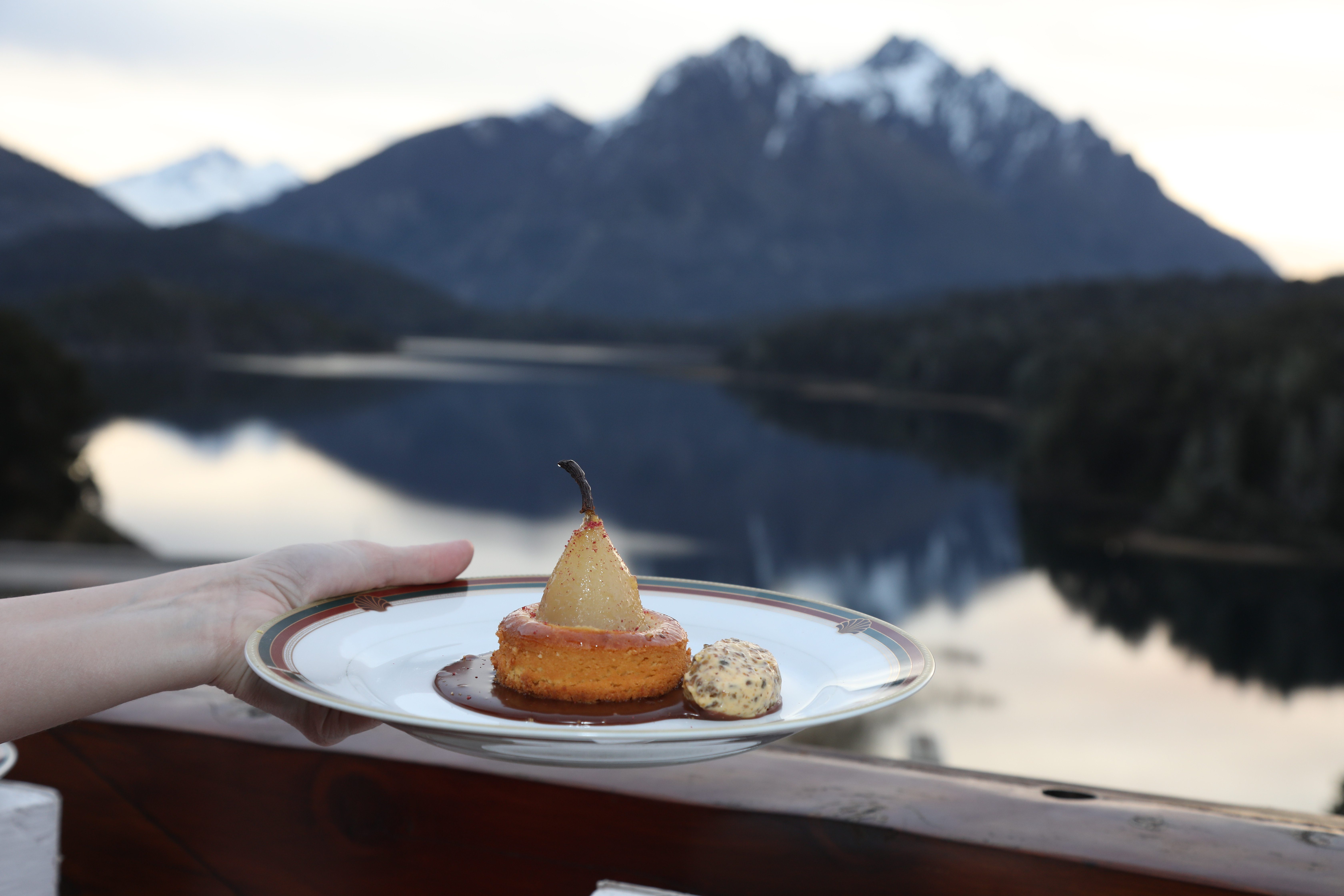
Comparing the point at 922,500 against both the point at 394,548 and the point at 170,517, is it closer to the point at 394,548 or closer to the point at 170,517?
the point at 170,517

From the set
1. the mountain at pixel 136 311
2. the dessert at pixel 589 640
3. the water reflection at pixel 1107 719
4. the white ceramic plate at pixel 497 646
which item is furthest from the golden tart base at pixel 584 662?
the mountain at pixel 136 311

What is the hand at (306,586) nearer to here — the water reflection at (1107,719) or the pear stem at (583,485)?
the pear stem at (583,485)

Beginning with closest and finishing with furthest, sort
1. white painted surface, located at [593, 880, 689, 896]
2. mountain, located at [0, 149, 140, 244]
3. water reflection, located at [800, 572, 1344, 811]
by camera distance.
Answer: white painted surface, located at [593, 880, 689, 896] → water reflection, located at [800, 572, 1344, 811] → mountain, located at [0, 149, 140, 244]

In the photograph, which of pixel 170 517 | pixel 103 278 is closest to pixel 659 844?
pixel 170 517

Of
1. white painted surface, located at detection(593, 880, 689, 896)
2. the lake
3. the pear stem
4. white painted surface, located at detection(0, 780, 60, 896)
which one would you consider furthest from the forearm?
the lake

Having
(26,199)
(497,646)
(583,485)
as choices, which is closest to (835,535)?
(497,646)

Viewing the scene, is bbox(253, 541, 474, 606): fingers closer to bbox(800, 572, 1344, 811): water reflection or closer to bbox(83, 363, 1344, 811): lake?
bbox(83, 363, 1344, 811): lake
